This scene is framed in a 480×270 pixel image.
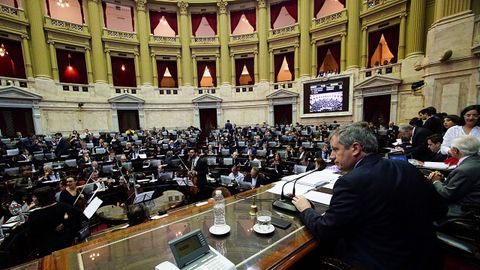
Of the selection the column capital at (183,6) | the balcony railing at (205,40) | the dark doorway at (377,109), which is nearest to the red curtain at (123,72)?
the balcony railing at (205,40)

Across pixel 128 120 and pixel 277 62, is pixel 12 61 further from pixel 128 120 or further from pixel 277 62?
pixel 277 62

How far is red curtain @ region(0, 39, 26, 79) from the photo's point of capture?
13.7 metres

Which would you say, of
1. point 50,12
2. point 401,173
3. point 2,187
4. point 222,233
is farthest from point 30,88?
point 401,173

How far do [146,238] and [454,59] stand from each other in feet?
41.9

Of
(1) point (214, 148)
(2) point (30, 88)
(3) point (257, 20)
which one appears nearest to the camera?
(1) point (214, 148)

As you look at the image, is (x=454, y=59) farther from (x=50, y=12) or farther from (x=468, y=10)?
(x=50, y=12)

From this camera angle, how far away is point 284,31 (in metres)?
18.4

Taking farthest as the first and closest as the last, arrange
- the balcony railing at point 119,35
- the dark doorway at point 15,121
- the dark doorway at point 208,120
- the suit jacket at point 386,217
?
the dark doorway at point 208,120, the balcony railing at point 119,35, the dark doorway at point 15,121, the suit jacket at point 386,217

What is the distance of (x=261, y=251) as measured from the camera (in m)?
1.44

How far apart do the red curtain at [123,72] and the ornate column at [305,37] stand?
14.2m

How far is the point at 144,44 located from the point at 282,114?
1326cm

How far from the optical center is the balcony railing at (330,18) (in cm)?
1597

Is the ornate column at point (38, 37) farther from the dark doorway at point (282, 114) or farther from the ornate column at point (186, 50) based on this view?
the dark doorway at point (282, 114)

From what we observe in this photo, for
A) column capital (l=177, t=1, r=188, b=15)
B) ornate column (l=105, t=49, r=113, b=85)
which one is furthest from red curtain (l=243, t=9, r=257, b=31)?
ornate column (l=105, t=49, r=113, b=85)
